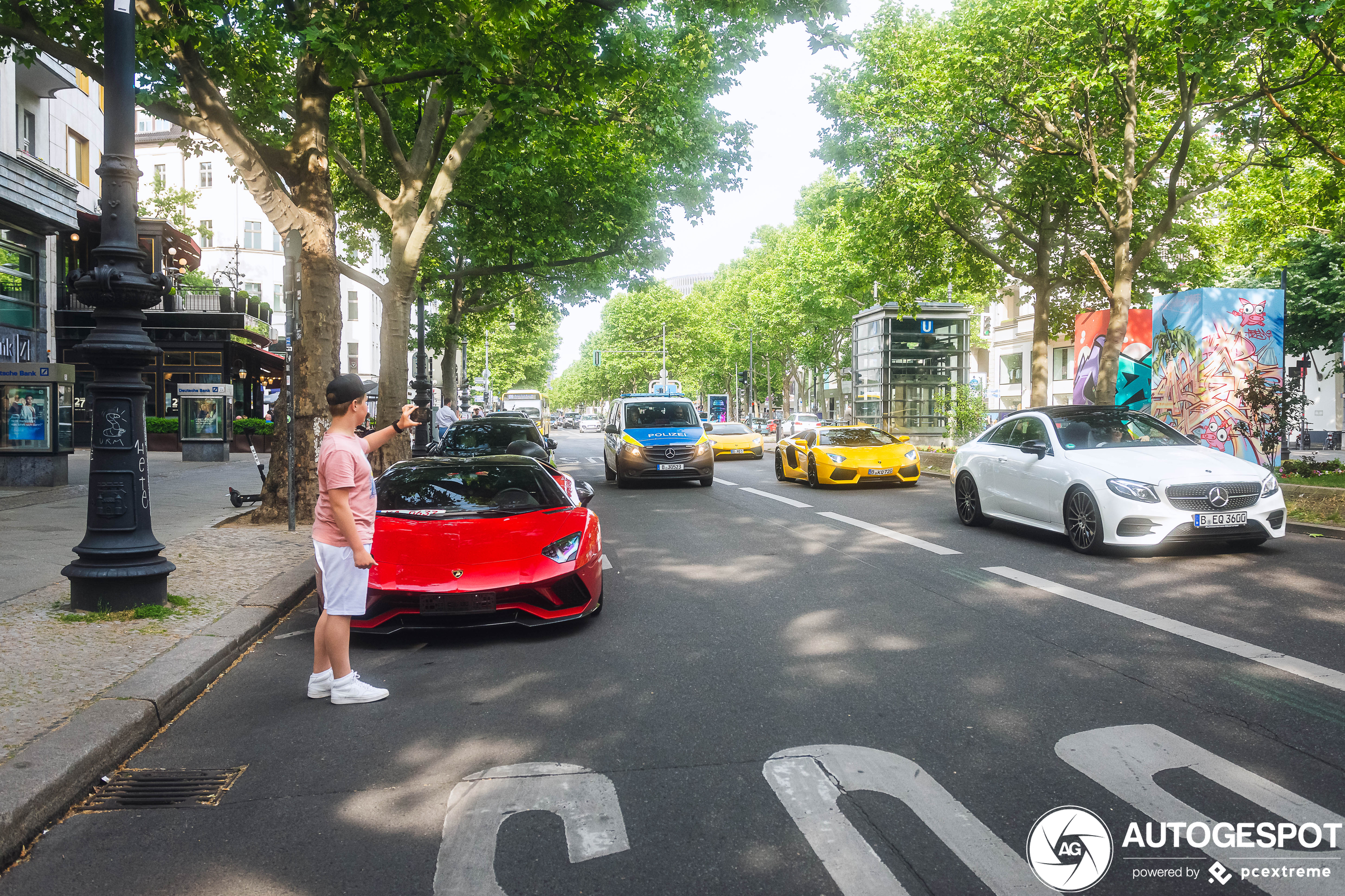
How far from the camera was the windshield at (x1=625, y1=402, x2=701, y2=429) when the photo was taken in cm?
1988

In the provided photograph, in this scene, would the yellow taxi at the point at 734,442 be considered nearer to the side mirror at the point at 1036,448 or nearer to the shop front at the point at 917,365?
the shop front at the point at 917,365

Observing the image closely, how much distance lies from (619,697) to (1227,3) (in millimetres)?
11325

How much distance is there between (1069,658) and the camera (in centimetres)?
543

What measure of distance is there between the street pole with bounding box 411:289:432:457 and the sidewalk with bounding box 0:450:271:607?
12.7 ft

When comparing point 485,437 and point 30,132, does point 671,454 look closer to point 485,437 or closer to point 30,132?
point 485,437

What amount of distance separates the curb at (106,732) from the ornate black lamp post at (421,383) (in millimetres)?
16656

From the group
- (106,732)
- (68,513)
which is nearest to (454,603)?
(106,732)

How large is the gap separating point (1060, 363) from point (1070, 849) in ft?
180

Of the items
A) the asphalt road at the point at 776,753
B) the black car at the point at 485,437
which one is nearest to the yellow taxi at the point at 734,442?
the black car at the point at 485,437

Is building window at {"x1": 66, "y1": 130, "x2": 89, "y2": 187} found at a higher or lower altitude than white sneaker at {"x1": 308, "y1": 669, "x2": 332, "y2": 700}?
higher

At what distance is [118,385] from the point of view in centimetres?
675

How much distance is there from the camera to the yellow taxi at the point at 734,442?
105 feet

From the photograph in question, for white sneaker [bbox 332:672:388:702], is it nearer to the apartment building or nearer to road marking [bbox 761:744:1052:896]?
road marking [bbox 761:744:1052:896]

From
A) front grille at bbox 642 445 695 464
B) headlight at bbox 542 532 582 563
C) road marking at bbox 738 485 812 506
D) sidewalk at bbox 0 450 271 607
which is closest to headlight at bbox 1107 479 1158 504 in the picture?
headlight at bbox 542 532 582 563
